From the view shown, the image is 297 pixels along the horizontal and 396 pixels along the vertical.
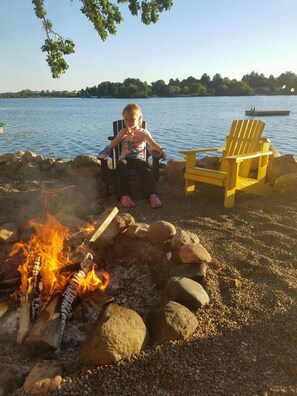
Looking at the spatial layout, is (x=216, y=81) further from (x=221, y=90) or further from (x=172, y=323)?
(x=172, y=323)

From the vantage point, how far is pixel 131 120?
4828 mm

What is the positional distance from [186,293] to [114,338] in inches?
25.7

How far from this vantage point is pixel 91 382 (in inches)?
71.9

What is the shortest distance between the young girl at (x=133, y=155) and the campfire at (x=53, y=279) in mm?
1283

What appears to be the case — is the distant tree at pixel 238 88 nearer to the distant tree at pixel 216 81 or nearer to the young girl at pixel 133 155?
the distant tree at pixel 216 81

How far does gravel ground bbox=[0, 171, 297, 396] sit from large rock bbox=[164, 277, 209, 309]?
7cm

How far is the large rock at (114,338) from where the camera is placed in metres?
1.94

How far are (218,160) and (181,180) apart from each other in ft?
3.26

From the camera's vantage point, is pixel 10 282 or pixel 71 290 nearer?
pixel 71 290

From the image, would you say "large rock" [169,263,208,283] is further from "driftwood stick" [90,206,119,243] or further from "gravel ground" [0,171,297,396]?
"driftwood stick" [90,206,119,243]

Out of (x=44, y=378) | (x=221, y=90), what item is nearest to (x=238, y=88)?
(x=221, y=90)

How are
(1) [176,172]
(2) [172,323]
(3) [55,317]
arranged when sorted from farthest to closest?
(1) [176,172]
(3) [55,317]
(2) [172,323]

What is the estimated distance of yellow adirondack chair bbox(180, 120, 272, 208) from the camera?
445cm

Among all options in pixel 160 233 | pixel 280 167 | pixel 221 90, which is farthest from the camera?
pixel 221 90
